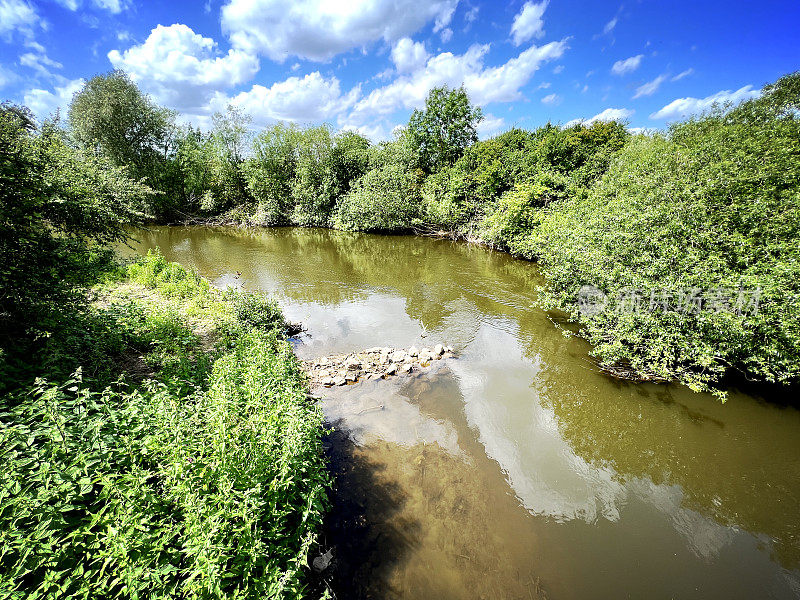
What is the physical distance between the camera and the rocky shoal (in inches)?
456

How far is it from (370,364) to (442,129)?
39.1 metres

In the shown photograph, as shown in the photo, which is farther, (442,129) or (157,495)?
(442,129)

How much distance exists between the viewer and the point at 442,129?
4153cm

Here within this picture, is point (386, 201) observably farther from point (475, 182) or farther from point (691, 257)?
point (691, 257)

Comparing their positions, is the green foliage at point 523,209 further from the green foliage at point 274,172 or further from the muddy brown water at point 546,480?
the green foliage at point 274,172

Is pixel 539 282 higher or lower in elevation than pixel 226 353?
lower

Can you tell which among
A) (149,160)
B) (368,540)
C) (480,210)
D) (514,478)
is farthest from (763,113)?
(149,160)

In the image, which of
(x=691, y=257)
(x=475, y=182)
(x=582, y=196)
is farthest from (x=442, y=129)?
Result: (x=691, y=257)

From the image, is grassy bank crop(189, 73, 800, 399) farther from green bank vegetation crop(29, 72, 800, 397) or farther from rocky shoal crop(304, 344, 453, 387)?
rocky shoal crop(304, 344, 453, 387)

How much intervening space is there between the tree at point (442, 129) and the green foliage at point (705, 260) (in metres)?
29.8

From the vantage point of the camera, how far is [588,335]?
576 inches

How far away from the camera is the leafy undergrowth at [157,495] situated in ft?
10.8

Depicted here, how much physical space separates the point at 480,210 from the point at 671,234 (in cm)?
2384

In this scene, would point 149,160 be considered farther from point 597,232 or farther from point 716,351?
point 716,351
